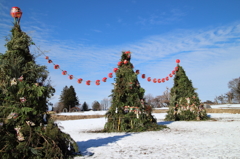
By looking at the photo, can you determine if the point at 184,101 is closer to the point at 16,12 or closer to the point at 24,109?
the point at 24,109

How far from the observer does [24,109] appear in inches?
201

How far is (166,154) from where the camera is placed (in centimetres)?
577

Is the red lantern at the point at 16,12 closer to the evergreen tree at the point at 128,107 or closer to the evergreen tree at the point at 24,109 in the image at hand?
the evergreen tree at the point at 24,109

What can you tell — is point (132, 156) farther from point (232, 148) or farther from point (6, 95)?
point (6, 95)

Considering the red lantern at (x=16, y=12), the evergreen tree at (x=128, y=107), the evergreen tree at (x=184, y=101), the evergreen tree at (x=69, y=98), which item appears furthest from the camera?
the evergreen tree at (x=69, y=98)

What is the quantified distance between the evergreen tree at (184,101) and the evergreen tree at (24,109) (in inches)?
503

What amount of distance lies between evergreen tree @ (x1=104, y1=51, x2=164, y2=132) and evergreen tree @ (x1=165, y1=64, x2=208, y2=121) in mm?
5966

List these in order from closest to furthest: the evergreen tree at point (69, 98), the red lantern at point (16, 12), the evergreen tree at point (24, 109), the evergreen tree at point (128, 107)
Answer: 1. the evergreen tree at point (24, 109)
2. the red lantern at point (16, 12)
3. the evergreen tree at point (128, 107)
4. the evergreen tree at point (69, 98)

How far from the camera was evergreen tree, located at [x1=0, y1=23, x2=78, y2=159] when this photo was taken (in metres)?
4.84

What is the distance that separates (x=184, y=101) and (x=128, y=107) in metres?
7.48

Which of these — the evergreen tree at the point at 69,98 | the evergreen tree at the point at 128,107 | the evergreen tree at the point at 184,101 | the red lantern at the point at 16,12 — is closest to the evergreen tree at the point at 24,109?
the red lantern at the point at 16,12

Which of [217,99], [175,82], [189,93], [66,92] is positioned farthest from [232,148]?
[217,99]

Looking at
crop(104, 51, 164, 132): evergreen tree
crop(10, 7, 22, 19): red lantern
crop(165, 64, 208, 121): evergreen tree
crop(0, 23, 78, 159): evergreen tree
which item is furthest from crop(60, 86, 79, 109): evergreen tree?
crop(0, 23, 78, 159): evergreen tree

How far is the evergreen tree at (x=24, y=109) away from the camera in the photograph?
15.9 ft
